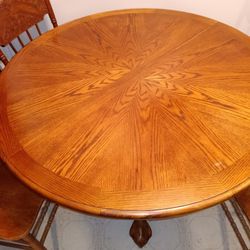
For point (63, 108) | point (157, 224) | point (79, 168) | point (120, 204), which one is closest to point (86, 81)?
point (63, 108)

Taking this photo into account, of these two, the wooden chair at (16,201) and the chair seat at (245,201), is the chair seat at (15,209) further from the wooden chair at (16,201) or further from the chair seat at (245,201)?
the chair seat at (245,201)

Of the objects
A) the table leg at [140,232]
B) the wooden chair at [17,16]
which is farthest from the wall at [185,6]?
the table leg at [140,232]

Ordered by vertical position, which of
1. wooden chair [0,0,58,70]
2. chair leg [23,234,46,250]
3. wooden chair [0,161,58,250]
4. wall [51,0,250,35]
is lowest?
chair leg [23,234,46,250]

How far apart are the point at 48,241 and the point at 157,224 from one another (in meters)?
0.58

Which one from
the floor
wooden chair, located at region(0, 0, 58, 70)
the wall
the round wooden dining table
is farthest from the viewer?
the wall

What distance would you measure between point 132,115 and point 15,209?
22.5 inches

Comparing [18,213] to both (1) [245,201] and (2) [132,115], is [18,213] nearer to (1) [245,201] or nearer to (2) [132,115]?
(2) [132,115]

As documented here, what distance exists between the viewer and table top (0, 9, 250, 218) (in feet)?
2.66

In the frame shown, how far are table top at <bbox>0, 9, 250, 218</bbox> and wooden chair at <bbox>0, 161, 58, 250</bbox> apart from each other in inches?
10.3

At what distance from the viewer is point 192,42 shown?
1.29 m

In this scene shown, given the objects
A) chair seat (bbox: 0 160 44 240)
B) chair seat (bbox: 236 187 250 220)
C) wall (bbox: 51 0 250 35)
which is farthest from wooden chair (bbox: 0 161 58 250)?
wall (bbox: 51 0 250 35)

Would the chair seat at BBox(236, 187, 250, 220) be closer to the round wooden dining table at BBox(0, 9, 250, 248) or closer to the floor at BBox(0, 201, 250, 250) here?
the round wooden dining table at BBox(0, 9, 250, 248)

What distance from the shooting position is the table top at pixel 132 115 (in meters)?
0.81

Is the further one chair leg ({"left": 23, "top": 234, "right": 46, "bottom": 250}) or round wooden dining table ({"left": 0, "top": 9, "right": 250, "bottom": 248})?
chair leg ({"left": 23, "top": 234, "right": 46, "bottom": 250})
